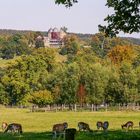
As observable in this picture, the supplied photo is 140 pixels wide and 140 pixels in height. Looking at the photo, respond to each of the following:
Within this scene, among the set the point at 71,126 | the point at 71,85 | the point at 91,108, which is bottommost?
the point at 91,108

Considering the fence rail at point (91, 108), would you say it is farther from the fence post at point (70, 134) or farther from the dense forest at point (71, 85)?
the fence post at point (70, 134)

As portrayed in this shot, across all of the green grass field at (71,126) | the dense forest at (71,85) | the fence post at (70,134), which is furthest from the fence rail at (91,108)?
the fence post at (70,134)

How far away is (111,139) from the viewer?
25.2m

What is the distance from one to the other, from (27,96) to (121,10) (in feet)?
303

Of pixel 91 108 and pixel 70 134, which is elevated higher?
pixel 70 134

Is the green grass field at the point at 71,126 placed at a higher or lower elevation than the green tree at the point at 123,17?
lower

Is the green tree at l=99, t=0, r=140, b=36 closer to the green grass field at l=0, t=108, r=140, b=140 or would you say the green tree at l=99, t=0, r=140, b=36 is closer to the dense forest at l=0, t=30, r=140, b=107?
the green grass field at l=0, t=108, r=140, b=140

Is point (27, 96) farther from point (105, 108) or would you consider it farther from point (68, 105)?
point (105, 108)

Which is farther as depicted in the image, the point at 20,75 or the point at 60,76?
the point at 20,75

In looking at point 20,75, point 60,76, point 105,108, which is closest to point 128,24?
point 105,108

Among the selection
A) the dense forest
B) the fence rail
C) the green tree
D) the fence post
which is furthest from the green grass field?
the dense forest

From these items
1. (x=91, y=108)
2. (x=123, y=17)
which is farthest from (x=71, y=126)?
(x=91, y=108)

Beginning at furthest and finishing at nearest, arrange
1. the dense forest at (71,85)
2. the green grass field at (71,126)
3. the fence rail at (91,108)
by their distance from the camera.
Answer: the dense forest at (71,85)
the fence rail at (91,108)
the green grass field at (71,126)

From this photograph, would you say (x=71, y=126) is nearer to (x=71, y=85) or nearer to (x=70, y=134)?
(x=70, y=134)
